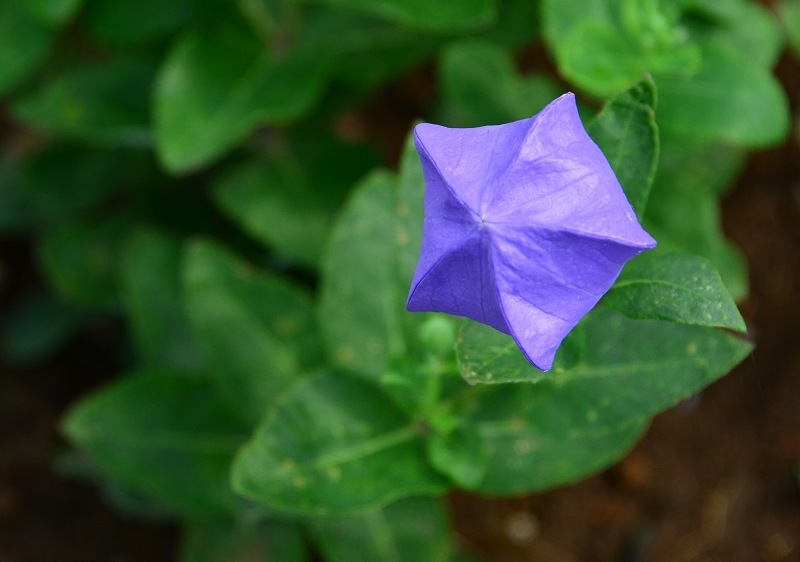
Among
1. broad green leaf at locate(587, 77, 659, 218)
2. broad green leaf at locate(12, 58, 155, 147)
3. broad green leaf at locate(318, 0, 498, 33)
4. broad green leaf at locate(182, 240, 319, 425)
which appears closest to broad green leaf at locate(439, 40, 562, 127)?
broad green leaf at locate(318, 0, 498, 33)

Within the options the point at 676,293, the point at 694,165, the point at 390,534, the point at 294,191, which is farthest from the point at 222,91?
the point at 676,293

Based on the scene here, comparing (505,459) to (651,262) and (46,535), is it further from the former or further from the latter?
(46,535)

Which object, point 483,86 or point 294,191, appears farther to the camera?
point 294,191

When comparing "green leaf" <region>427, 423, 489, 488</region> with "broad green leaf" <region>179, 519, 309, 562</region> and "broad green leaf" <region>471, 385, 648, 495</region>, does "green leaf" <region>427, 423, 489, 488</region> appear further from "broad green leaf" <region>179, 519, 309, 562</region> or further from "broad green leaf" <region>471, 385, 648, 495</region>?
"broad green leaf" <region>179, 519, 309, 562</region>

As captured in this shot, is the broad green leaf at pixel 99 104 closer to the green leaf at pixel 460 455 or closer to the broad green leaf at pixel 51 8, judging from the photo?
the broad green leaf at pixel 51 8

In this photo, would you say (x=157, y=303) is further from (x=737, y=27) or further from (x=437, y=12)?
(x=737, y=27)

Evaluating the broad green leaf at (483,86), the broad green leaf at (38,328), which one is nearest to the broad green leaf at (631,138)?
the broad green leaf at (483,86)
